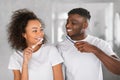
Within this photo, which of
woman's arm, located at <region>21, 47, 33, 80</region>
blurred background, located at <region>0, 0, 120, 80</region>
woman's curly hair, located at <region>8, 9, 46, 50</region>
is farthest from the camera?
blurred background, located at <region>0, 0, 120, 80</region>

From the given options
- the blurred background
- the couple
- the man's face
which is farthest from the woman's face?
the blurred background

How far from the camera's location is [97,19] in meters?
2.14

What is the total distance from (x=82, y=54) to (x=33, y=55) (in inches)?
12.7

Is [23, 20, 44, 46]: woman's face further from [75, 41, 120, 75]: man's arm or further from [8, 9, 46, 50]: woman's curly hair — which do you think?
[75, 41, 120, 75]: man's arm

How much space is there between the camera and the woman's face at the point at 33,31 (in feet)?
4.85

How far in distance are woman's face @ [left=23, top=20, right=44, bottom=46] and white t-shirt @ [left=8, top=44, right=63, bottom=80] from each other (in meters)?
0.08

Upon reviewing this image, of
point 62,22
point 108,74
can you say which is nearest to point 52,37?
point 62,22

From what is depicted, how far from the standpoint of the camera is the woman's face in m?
1.48

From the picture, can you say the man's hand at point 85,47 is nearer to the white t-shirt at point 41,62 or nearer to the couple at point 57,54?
the couple at point 57,54

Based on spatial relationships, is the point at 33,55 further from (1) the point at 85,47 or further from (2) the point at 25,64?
(1) the point at 85,47

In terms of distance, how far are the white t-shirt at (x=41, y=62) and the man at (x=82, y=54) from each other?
0.11 meters

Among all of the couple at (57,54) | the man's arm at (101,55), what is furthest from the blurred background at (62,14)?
the man's arm at (101,55)

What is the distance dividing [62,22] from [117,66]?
2.49 feet

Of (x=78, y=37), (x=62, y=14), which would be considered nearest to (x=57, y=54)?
(x=78, y=37)
